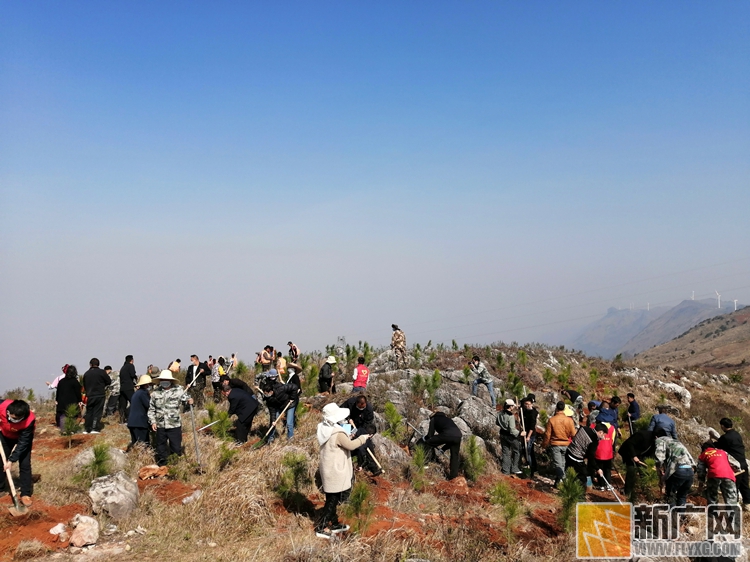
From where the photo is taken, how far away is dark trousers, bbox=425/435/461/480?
1013 centimetres

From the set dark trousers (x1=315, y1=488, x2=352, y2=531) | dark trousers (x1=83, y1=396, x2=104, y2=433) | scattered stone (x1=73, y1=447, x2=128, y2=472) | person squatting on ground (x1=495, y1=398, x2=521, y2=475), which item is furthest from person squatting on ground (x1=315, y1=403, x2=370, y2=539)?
dark trousers (x1=83, y1=396, x2=104, y2=433)

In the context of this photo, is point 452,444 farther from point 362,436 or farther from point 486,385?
point 486,385

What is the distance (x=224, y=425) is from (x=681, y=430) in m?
14.5

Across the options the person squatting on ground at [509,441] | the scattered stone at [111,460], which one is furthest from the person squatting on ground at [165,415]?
the person squatting on ground at [509,441]

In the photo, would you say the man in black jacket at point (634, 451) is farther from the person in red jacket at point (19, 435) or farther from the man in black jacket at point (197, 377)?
the man in black jacket at point (197, 377)

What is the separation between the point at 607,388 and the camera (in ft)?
77.5

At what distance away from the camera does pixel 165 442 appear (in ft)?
30.4

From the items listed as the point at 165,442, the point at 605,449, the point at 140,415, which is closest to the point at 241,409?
the point at 165,442

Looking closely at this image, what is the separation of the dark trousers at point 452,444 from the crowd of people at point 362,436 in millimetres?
20

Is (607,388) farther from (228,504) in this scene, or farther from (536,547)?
(228,504)

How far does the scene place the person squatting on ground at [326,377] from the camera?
1530 cm

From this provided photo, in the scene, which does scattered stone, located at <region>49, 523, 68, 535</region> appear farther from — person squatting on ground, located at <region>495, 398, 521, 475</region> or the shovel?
person squatting on ground, located at <region>495, 398, 521, 475</region>

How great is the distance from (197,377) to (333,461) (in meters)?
9.54

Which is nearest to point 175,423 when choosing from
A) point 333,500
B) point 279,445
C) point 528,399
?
point 279,445
